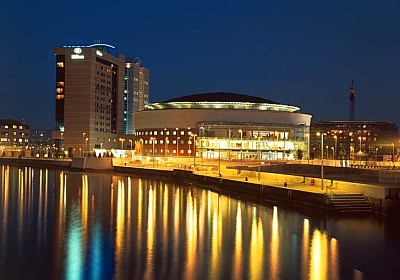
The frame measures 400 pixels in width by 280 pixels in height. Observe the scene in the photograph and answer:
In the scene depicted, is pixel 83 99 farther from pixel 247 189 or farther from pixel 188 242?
pixel 188 242

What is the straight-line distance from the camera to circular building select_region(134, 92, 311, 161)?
3959 inches

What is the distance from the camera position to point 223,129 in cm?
10188

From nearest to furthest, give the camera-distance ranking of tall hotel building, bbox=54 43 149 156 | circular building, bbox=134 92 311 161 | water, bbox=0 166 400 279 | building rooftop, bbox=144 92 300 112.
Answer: water, bbox=0 166 400 279 → circular building, bbox=134 92 311 161 → building rooftop, bbox=144 92 300 112 → tall hotel building, bbox=54 43 149 156

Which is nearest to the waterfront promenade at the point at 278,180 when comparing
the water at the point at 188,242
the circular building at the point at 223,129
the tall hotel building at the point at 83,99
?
the water at the point at 188,242

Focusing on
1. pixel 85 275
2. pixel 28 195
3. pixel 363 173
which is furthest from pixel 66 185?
pixel 85 275

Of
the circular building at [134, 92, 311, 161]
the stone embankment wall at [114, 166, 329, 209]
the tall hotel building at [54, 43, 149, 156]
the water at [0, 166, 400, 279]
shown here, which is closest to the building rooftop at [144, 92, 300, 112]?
the circular building at [134, 92, 311, 161]

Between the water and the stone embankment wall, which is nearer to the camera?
the water

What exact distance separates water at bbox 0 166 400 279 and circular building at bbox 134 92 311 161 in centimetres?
5946

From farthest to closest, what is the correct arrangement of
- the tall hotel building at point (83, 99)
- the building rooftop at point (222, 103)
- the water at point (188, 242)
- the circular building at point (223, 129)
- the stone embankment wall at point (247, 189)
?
the tall hotel building at point (83, 99) → the building rooftop at point (222, 103) → the circular building at point (223, 129) → the stone embankment wall at point (247, 189) → the water at point (188, 242)

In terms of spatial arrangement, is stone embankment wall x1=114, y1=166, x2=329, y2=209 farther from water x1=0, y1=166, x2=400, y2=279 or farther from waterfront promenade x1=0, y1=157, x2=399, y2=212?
water x1=0, y1=166, x2=400, y2=279

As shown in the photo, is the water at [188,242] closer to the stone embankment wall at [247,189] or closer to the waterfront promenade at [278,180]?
the stone embankment wall at [247,189]

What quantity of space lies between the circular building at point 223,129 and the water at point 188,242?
59459mm

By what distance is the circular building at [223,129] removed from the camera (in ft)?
330

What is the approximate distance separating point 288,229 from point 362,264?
24.4 ft
